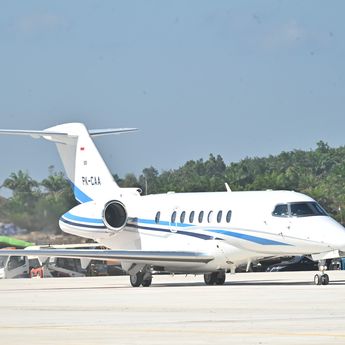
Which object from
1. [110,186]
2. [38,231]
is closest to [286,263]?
[38,231]

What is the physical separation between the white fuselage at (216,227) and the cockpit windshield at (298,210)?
0.07m


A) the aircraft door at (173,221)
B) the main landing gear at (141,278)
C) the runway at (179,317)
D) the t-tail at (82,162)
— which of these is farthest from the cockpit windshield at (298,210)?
the t-tail at (82,162)

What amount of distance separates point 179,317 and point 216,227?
1523cm

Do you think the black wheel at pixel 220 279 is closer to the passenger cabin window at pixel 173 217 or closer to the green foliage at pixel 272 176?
the passenger cabin window at pixel 173 217

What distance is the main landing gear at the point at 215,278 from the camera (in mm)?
37000

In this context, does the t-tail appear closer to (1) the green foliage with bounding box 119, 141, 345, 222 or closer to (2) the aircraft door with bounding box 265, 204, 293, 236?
(2) the aircraft door with bounding box 265, 204, 293, 236

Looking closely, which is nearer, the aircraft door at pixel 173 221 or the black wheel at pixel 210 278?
the black wheel at pixel 210 278

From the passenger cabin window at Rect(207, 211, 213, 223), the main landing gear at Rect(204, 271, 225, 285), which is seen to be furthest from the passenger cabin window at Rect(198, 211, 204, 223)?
the main landing gear at Rect(204, 271, 225, 285)

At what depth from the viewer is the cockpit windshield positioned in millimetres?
34281

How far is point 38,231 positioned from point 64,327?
29414mm

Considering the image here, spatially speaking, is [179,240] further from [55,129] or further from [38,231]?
[38,231]

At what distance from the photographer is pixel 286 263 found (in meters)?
57.2

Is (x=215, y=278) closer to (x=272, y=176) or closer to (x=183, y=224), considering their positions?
(x=183, y=224)

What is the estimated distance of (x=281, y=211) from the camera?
34562 mm
